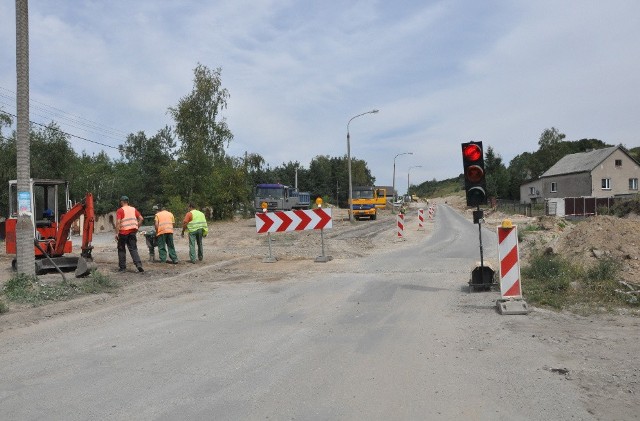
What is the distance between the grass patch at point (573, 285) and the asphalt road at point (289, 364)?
929mm

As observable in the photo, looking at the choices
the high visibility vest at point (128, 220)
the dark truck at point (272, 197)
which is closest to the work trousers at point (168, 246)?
the high visibility vest at point (128, 220)

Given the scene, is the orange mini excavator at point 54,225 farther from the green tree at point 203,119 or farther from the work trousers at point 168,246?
the green tree at point 203,119

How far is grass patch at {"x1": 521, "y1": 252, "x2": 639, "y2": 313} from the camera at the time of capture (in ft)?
27.7

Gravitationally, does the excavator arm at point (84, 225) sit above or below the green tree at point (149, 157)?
below

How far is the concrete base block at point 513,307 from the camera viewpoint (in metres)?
7.91

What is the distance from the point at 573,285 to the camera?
9438mm

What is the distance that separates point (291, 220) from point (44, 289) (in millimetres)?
7522

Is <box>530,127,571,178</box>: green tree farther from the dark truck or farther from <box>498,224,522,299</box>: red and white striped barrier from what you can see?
<box>498,224,522,299</box>: red and white striped barrier

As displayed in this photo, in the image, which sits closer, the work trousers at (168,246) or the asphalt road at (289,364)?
the asphalt road at (289,364)

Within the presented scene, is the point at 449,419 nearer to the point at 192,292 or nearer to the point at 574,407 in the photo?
the point at 574,407

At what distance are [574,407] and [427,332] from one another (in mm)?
2740

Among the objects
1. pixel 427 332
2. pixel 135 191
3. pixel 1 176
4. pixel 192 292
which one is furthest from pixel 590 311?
pixel 135 191

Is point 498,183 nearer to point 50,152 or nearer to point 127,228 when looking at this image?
point 50,152

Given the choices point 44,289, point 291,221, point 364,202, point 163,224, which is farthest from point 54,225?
point 364,202
